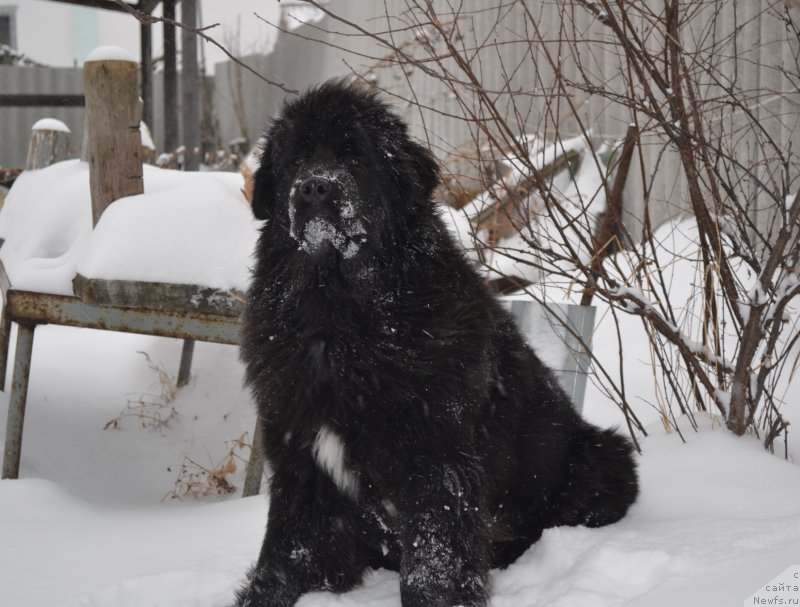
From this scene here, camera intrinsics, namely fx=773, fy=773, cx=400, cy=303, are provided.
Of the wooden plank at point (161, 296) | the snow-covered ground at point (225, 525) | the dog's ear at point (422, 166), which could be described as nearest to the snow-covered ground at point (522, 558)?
the snow-covered ground at point (225, 525)

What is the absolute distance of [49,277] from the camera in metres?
4.20

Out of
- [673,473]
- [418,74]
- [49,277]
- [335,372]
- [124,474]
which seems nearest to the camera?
[335,372]

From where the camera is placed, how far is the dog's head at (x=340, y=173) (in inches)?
95.6

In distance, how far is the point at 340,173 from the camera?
2469 millimetres

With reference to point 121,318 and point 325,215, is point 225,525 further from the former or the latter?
point 325,215

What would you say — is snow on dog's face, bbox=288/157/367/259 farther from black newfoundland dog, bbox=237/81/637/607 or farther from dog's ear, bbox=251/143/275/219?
dog's ear, bbox=251/143/275/219

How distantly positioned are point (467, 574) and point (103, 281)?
7.90ft

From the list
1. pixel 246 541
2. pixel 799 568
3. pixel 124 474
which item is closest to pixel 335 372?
pixel 246 541

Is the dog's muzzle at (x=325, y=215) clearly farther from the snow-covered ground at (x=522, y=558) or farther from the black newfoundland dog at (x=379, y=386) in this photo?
the snow-covered ground at (x=522, y=558)

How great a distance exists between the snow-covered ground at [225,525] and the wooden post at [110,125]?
0.97 feet

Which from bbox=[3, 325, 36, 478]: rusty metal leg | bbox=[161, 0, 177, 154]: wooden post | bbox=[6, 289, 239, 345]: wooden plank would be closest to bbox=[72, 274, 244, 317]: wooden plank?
bbox=[6, 289, 239, 345]: wooden plank

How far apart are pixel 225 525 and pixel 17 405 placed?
5.16ft

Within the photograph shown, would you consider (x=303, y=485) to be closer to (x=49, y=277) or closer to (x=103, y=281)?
(x=103, y=281)

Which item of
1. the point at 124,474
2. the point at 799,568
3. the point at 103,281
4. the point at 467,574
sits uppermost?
the point at 103,281
